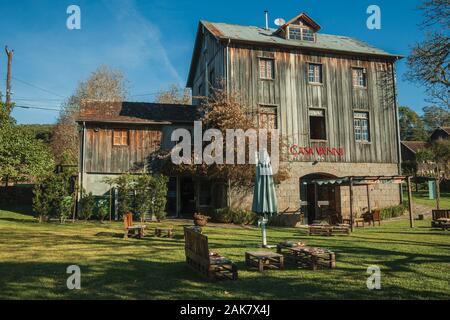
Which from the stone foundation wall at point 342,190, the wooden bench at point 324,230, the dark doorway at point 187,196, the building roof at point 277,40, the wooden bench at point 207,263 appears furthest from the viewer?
the dark doorway at point 187,196

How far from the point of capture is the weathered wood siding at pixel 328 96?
2066 cm

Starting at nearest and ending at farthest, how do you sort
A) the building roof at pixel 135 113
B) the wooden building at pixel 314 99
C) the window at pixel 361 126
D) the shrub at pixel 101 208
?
the shrub at pixel 101 208 < the wooden building at pixel 314 99 < the building roof at pixel 135 113 < the window at pixel 361 126

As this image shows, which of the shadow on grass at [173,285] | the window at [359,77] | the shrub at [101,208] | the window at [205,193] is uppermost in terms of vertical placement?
the window at [359,77]

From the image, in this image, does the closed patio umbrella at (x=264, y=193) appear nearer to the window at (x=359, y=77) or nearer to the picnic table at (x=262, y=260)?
the picnic table at (x=262, y=260)

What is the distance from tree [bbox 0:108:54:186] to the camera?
20.0 metres

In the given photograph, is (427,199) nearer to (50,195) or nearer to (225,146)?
(225,146)

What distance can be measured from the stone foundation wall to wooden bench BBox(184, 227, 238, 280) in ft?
38.0

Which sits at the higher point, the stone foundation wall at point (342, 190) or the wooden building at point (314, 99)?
the wooden building at point (314, 99)

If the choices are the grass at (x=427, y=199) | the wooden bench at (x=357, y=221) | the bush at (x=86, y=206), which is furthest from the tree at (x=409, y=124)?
the bush at (x=86, y=206)

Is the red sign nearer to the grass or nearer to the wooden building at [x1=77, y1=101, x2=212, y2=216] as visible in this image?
the wooden building at [x1=77, y1=101, x2=212, y2=216]

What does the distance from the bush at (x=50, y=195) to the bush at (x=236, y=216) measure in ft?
23.9

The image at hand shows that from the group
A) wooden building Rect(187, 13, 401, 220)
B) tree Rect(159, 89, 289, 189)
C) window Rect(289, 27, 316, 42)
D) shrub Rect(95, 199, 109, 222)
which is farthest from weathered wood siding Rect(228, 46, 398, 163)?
shrub Rect(95, 199, 109, 222)

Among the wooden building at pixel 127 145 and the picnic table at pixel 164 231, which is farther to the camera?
the wooden building at pixel 127 145
